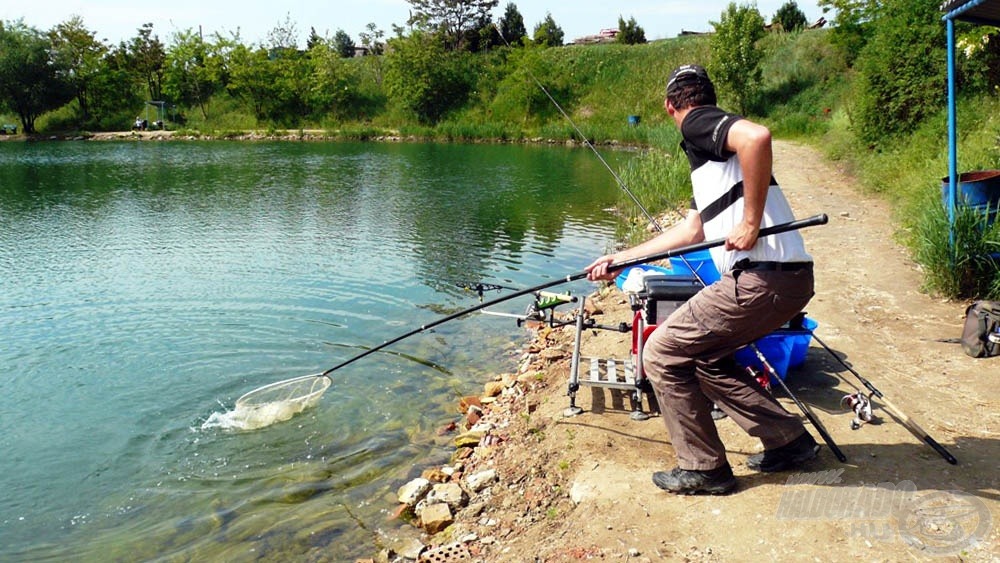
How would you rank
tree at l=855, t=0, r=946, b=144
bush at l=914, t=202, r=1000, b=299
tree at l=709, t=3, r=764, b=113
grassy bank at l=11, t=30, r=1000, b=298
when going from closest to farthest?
1. bush at l=914, t=202, r=1000, b=299
2. grassy bank at l=11, t=30, r=1000, b=298
3. tree at l=855, t=0, r=946, b=144
4. tree at l=709, t=3, r=764, b=113

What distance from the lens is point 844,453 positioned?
452 cm

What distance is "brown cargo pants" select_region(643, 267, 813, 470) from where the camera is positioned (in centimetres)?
374

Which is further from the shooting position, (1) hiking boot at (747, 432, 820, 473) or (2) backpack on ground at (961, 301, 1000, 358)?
(2) backpack on ground at (961, 301, 1000, 358)

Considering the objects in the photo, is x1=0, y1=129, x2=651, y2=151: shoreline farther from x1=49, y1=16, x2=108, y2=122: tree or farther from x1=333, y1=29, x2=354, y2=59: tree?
x1=333, y1=29, x2=354, y2=59: tree

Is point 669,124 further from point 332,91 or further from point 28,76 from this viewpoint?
point 28,76

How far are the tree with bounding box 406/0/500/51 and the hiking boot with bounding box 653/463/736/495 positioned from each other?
65218 millimetres

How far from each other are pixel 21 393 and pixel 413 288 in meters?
5.66

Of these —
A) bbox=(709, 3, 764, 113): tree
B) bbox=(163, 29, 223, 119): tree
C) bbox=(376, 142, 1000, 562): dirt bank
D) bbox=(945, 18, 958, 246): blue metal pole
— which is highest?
bbox=(163, 29, 223, 119): tree

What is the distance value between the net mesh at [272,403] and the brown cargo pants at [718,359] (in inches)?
169

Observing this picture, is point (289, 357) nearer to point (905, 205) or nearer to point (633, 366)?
point (633, 366)

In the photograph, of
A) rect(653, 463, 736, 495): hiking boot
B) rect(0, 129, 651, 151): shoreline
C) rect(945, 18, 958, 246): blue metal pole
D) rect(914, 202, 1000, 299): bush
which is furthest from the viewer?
rect(0, 129, 651, 151): shoreline

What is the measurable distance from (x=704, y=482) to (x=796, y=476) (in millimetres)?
576

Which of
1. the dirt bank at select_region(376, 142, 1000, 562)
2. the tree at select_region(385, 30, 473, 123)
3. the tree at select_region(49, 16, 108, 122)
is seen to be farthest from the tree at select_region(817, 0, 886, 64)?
the tree at select_region(49, 16, 108, 122)

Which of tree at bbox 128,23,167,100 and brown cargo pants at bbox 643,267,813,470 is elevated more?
tree at bbox 128,23,167,100
